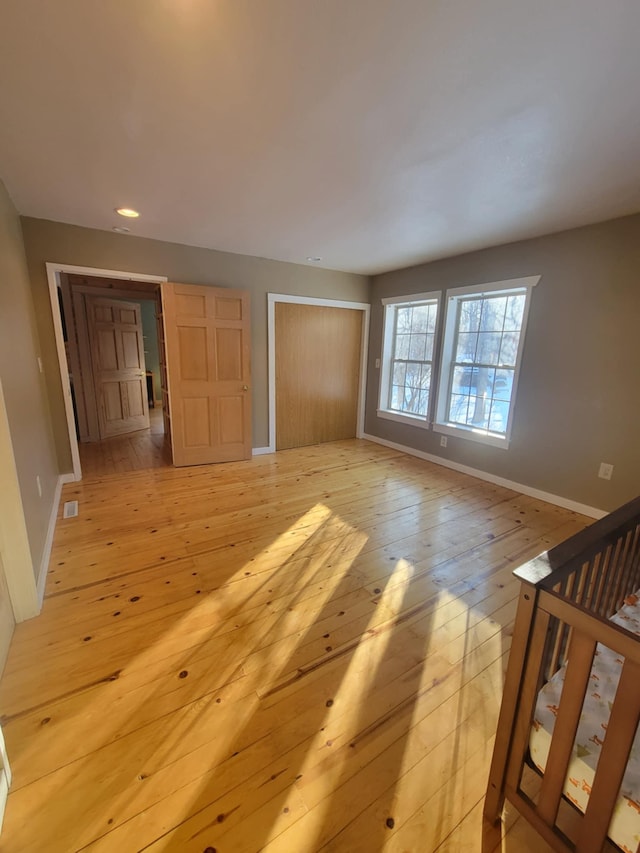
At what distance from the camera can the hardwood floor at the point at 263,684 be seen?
1.10 metres

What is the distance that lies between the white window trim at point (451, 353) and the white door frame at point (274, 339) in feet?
4.59

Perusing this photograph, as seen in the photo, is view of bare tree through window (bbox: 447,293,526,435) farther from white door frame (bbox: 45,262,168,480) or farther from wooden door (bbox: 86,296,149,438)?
wooden door (bbox: 86,296,149,438)

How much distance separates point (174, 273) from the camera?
152 inches

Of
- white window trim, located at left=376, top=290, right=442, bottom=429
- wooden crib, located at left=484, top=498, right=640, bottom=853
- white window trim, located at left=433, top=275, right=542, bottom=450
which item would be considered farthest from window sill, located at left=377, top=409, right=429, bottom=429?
wooden crib, located at left=484, top=498, right=640, bottom=853

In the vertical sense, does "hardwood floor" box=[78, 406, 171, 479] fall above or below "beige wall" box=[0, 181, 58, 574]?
below

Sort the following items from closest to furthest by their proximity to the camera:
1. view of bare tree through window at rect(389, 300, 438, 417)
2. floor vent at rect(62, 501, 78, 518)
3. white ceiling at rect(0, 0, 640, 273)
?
white ceiling at rect(0, 0, 640, 273) → floor vent at rect(62, 501, 78, 518) → view of bare tree through window at rect(389, 300, 438, 417)

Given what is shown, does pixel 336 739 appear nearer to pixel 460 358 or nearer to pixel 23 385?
pixel 23 385

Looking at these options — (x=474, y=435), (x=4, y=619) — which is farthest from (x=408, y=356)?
(x=4, y=619)

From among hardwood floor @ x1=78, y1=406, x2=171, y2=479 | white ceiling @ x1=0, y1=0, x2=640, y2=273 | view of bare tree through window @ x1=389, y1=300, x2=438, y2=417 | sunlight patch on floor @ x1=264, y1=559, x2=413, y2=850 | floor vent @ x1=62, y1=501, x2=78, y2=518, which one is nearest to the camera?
sunlight patch on floor @ x1=264, y1=559, x2=413, y2=850

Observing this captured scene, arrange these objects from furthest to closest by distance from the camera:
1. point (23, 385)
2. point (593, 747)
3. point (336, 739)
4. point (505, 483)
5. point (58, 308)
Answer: point (505, 483) < point (58, 308) < point (23, 385) < point (336, 739) < point (593, 747)

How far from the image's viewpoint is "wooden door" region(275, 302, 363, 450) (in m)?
4.79

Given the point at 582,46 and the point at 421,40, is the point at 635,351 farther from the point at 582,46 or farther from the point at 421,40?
the point at 421,40

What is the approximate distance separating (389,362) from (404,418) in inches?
34.4

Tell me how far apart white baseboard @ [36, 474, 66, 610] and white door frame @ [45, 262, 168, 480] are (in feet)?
0.25
